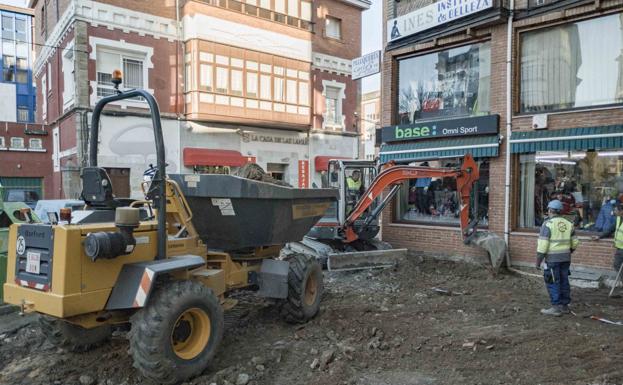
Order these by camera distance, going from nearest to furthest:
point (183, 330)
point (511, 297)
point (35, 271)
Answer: point (35, 271)
point (183, 330)
point (511, 297)

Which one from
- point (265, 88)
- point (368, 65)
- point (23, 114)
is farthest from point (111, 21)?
point (23, 114)

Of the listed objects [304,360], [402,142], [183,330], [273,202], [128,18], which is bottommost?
[304,360]

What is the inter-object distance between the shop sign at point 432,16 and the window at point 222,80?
977 centimetres

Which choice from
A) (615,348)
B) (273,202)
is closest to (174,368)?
(273,202)

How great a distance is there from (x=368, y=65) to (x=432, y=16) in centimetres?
194

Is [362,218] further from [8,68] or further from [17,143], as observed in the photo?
[8,68]

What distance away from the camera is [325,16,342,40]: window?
83.3 ft

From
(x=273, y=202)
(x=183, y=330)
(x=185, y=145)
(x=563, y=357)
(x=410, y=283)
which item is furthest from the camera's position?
(x=185, y=145)

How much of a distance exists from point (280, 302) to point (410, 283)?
3453 millimetres

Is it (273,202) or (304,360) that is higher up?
(273,202)

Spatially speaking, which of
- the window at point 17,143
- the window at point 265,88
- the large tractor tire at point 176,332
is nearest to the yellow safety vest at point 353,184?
the large tractor tire at point 176,332

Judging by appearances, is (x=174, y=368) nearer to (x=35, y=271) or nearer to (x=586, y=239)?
(x=35, y=271)

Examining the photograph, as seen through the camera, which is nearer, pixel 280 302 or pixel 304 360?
pixel 304 360

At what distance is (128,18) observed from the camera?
1867cm
